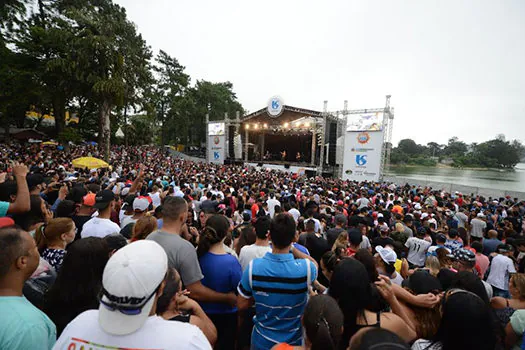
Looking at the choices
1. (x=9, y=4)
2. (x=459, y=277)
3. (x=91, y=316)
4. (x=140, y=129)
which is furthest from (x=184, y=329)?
(x=140, y=129)

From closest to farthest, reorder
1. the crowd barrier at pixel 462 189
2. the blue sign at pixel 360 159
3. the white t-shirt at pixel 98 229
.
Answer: the white t-shirt at pixel 98 229 < the crowd barrier at pixel 462 189 < the blue sign at pixel 360 159

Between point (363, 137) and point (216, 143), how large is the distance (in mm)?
16139

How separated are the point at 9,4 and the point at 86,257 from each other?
31117mm

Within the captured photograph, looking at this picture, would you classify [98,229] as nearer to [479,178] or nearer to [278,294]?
[278,294]

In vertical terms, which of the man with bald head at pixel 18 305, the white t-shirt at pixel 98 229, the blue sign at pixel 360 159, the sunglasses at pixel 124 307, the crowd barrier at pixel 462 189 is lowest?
the crowd barrier at pixel 462 189

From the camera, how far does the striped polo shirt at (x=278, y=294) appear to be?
1881mm

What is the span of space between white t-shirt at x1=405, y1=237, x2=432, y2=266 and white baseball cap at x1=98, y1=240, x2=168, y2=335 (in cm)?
551

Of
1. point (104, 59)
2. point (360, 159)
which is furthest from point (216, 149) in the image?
point (360, 159)

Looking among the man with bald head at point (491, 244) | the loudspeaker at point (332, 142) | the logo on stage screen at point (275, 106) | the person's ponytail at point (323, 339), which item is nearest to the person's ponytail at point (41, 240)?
the person's ponytail at point (323, 339)

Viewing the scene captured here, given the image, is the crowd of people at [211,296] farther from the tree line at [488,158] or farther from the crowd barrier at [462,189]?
the tree line at [488,158]

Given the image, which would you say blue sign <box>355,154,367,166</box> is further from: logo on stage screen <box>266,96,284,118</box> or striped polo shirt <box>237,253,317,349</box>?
striped polo shirt <box>237,253,317,349</box>

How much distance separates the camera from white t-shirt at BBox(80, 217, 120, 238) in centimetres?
312

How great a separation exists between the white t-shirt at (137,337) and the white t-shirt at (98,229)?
2.47m

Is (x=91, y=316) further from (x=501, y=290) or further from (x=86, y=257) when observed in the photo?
(x=501, y=290)
